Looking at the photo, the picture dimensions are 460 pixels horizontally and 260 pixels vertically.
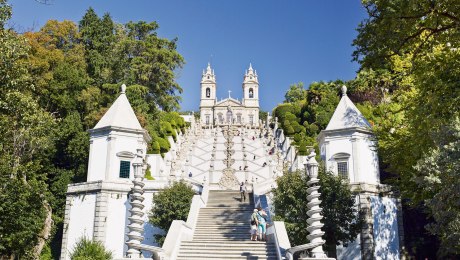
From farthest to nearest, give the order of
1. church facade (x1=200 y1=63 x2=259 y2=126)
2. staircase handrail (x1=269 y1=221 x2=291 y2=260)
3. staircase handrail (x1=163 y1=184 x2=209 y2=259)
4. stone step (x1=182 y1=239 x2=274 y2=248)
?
church facade (x1=200 y1=63 x2=259 y2=126) < stone step (x1=182 y1=239 x2=274 y2=248) < staircase handrail (x1=163 y1=184 x2=209 y2=259) < staircase handrail (x1=269 y1=221 x2=291 y2=260)

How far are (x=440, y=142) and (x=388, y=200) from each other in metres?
10.8

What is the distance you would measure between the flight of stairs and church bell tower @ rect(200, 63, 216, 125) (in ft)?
250

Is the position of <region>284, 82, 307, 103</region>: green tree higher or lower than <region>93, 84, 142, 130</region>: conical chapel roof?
higher

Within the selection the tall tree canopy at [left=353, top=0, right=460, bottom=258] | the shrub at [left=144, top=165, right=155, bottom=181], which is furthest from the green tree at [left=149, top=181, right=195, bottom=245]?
the tall tree canopy at [left=353, top=0, right=460, bottom=258]

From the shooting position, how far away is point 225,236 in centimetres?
1850

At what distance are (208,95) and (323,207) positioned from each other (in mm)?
85179

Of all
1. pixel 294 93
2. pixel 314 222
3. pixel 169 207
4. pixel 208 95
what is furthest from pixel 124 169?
pixel 208 95

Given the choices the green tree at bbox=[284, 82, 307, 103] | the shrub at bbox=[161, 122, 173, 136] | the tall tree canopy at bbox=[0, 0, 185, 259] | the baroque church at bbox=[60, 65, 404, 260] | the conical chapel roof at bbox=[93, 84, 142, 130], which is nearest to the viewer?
the tall tree canopy at bbox=[0, 0, 185, 259]

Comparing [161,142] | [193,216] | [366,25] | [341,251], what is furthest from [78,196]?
[366,25]

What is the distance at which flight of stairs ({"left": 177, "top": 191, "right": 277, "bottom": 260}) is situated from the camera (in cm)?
1656

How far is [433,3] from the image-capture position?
11.9 m

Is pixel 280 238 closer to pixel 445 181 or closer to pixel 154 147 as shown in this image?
pixel 445 181

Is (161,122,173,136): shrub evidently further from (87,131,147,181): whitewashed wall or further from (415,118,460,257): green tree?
(415,118,460,257): green tree

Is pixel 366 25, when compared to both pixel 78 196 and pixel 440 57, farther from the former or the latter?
pixel 78 196
